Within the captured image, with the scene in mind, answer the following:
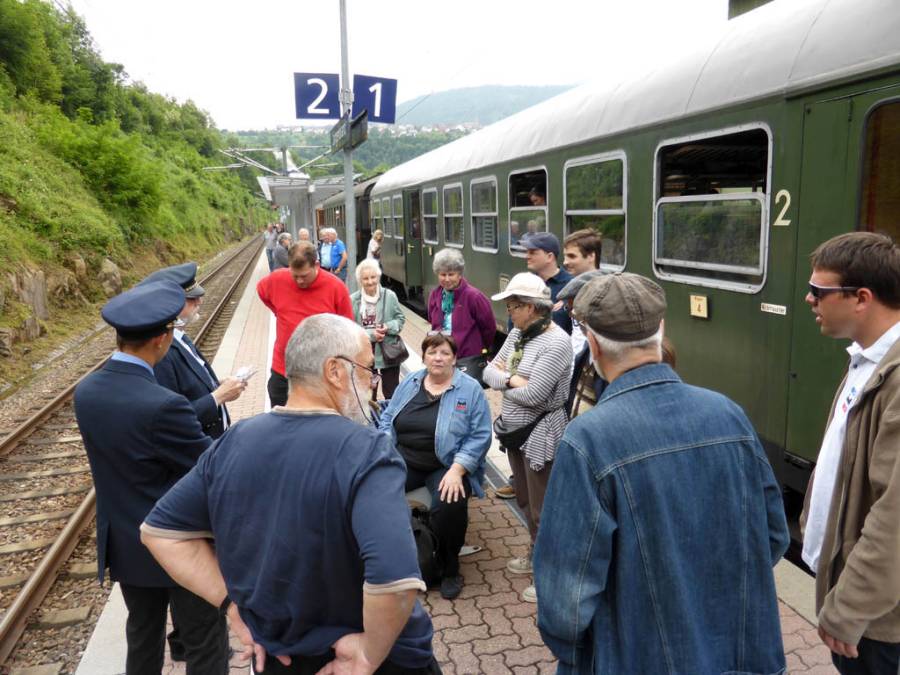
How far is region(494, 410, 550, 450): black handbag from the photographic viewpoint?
3.72 metres

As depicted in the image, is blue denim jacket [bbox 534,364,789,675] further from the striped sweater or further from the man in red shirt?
the man in red shirt

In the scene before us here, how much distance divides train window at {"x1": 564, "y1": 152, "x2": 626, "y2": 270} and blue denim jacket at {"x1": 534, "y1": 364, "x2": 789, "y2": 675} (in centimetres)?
401

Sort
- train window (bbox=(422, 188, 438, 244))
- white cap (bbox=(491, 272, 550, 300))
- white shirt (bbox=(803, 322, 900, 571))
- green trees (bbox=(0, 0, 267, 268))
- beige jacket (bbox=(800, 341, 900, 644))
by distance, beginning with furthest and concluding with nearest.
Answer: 1. green trees (bbox=(0, 0, 267, 268))
2. train window (bbox=(422, 188, 438, 244))
3. white cap (bbox=(491, 272, 550, 300))
4. white shirt (bbox=(803, 322, 900, 571))
5. beige jacket (bbox=(800, 341, 900, 644))

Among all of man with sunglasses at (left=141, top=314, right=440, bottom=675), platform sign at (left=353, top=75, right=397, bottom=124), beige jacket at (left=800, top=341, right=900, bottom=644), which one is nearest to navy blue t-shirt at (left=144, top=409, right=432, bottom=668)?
man with sunglasses at (left=141, top=314, right=440, bottom=675)

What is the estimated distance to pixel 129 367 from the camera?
2.53 metres

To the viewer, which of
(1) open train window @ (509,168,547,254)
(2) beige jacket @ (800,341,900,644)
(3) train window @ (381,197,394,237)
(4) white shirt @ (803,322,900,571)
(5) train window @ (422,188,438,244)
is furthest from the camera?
(3) train window @ (381,197,394,237)

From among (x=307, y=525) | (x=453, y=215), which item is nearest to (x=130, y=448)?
(x=307, y=525)

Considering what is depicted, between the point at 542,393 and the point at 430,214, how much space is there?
908 centimetres

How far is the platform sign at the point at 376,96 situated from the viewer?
35.4 ft

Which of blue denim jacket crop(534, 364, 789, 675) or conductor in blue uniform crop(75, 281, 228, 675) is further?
conductor in blue uniform crop(75, 281, 228, 675)

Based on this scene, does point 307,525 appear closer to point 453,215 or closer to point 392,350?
point 392,350

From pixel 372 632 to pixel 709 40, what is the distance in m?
4.61

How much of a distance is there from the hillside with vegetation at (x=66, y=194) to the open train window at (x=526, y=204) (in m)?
7.93

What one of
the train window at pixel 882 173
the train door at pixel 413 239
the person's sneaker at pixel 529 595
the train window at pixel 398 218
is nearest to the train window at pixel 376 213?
the train window at pixel 398 218
